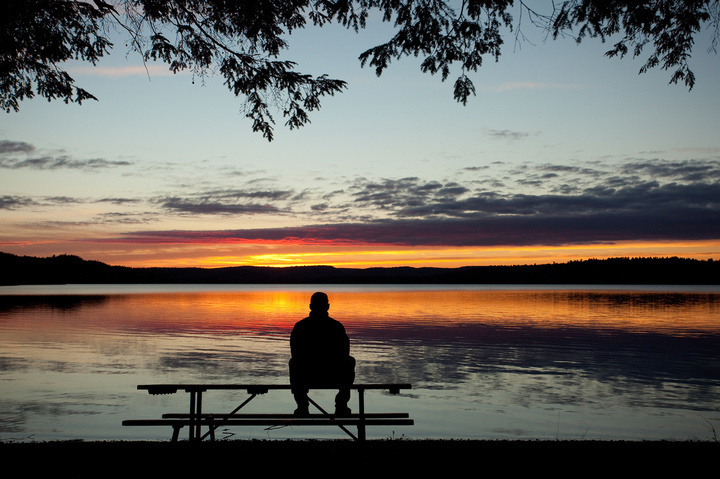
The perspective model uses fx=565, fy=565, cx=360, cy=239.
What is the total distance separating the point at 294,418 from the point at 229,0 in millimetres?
6280

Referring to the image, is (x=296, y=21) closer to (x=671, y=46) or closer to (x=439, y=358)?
(x=671, y=46)

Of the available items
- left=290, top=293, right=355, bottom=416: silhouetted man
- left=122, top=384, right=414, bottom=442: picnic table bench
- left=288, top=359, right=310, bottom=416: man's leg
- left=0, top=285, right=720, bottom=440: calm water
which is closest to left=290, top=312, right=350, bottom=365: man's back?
left=290, top=293, right=355, bottom=416: silhouetted man

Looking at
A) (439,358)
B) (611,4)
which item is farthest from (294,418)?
(439,358)

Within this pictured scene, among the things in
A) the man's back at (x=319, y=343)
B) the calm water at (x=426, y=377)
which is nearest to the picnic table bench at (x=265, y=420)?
the man's back at (x=319, y=343)

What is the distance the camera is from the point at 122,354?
1009 inches
